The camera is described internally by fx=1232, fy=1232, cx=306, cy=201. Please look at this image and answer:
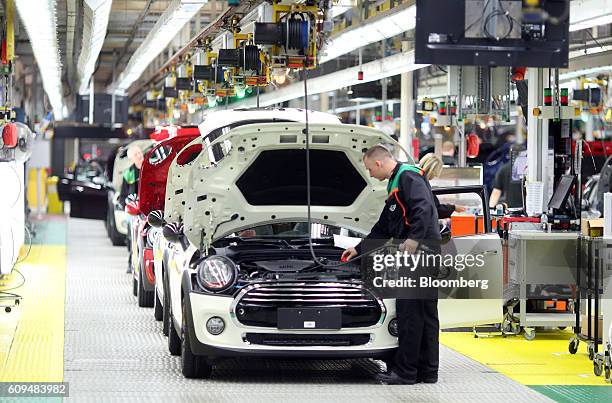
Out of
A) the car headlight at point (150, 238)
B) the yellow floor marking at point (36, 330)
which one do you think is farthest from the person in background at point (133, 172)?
the car headlight at point (150, 238)

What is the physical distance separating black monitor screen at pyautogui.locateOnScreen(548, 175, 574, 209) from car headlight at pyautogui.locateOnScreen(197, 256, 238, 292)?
348 cm

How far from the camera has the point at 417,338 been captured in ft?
24.6

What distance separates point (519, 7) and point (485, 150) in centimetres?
1384

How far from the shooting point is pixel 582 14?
11477mm

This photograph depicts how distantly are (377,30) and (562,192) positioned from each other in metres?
4.16

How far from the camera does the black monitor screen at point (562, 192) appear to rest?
994 cm

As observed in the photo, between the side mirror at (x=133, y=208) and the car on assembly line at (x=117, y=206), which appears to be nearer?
the side mirror at (x=133, y=208)

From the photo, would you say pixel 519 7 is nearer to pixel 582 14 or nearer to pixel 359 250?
pixel 359 250

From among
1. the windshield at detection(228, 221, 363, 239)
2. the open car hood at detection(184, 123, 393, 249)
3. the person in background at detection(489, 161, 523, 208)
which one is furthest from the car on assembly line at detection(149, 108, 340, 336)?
the person in background at detection(489, 161, 523, 208)

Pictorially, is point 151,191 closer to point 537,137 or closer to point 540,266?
point 540,266

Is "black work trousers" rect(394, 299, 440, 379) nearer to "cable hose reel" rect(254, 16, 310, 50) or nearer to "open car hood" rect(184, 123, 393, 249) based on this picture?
"open car hood" rect(184, 123, 393, 249)

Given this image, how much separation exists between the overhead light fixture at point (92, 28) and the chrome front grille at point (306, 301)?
230 inches

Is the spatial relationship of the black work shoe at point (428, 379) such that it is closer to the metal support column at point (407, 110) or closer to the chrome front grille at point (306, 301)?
the chrome front grille at point (306, 301)

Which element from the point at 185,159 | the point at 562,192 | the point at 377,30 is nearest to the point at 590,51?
the point at 377,30
